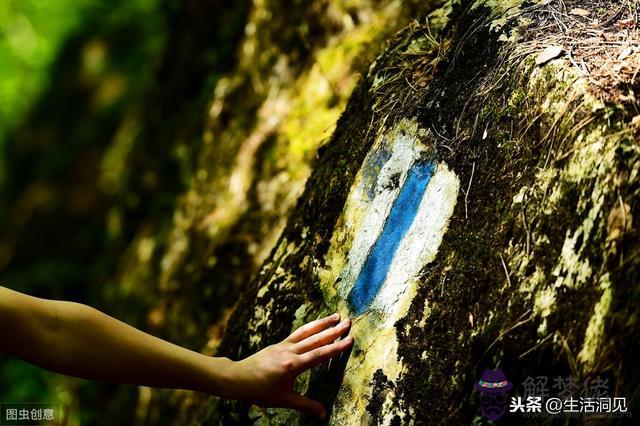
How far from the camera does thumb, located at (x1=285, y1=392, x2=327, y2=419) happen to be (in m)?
2.26

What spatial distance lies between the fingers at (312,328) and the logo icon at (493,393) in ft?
2.01

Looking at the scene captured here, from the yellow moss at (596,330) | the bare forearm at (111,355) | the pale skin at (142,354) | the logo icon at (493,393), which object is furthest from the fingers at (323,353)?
the yellow moss at (596,330)

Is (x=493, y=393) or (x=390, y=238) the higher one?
(x=390, y=238)

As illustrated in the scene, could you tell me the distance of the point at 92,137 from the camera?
7.95 m

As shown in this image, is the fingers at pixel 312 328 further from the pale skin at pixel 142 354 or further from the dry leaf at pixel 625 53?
the dry leaf at pixel 625 53

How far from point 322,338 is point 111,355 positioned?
755mm

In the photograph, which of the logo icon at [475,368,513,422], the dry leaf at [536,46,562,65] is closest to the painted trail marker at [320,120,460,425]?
the logo icon at [475,368,513,422]

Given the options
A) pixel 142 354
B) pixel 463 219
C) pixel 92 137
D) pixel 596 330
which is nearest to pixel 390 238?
pixel 463 219

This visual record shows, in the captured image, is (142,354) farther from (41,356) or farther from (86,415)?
(86,415)

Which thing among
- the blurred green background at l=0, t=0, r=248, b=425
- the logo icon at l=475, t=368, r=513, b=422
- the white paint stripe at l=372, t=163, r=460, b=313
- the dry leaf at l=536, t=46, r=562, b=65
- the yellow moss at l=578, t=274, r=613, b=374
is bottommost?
the logo icon at l=475, t=368, r=513, b=422

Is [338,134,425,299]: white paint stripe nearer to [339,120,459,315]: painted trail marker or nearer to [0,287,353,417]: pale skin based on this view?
[339,120,459,315]: painted trail marker

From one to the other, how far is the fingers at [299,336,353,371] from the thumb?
0.45 feet

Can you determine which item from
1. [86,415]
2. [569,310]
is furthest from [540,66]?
[86,415]

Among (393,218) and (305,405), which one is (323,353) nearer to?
(305,405)
